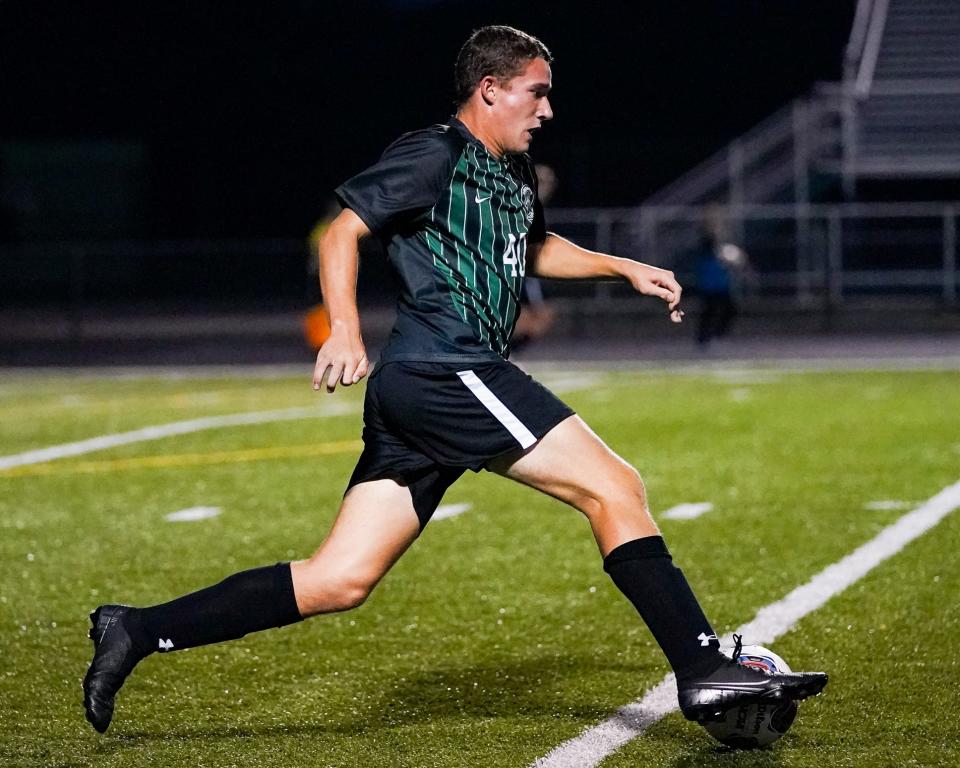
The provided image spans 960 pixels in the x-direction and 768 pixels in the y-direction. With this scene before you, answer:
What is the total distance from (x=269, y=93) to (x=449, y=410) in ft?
128

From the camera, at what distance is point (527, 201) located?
16.4 ft

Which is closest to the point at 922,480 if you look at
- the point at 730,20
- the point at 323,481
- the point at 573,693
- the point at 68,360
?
the point at 323,481

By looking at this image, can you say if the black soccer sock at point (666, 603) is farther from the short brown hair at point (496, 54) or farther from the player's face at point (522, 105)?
the short brown hair at point (496, 54)

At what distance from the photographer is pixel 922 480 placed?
33.6ft

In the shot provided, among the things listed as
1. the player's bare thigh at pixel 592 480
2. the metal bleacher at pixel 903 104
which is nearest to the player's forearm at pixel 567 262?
the player's bare thigh at pixel 592 480

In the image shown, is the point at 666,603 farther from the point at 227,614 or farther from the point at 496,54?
the point at 496,54

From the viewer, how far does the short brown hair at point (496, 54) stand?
4773 millimetres

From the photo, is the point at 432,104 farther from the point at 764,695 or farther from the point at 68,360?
the point at 764,695

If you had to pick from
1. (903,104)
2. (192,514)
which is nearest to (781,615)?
(192,514)

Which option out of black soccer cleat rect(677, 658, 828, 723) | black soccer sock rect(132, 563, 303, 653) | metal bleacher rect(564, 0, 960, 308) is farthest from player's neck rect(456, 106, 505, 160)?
metal bleacher rect(564, 0, 960, 308)

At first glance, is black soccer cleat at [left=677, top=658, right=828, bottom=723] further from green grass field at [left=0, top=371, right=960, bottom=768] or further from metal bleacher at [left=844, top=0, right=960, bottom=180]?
metal bleacher at [left=844, top=0, right=960, bottom=180]

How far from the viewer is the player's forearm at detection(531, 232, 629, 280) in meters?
5.32

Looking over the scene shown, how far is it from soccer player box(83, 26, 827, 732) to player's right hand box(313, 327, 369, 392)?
100 mm

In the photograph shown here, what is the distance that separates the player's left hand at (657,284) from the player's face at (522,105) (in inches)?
22.6
